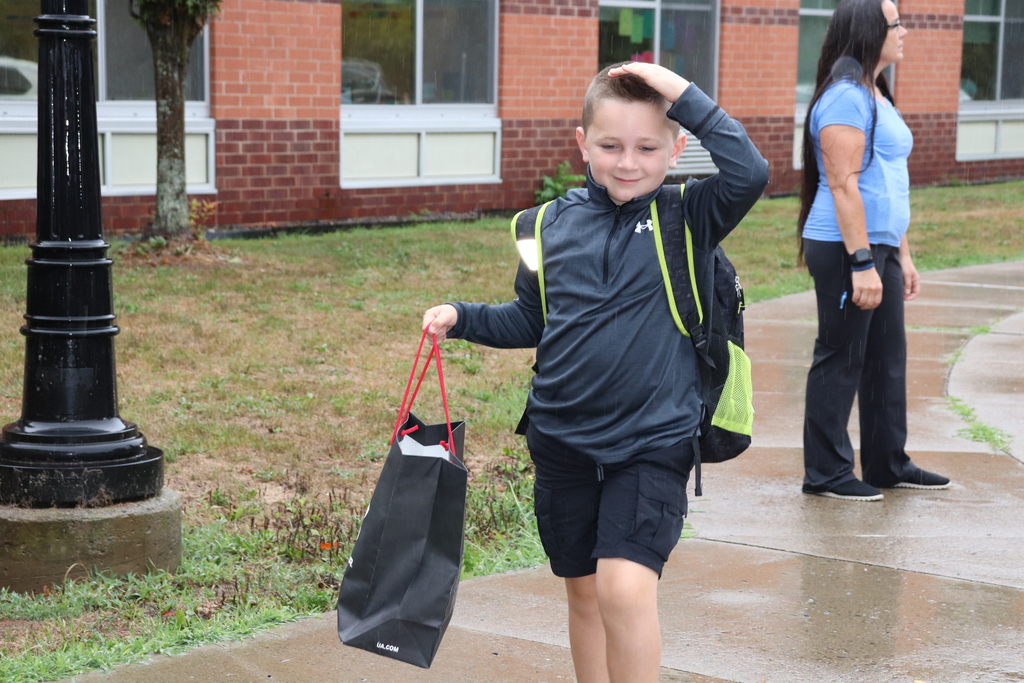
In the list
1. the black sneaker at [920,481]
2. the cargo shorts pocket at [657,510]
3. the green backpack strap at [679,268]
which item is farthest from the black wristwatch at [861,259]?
the cargo shorts pocket at [657,510]

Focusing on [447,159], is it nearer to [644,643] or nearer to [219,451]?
[219,451]

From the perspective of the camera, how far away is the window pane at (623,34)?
57.5 ft

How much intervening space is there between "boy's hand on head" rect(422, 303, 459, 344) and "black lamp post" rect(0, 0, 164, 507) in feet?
5.70

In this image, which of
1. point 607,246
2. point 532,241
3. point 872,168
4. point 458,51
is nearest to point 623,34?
point 458,51

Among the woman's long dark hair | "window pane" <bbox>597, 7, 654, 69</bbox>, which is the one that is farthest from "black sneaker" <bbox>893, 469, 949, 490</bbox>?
"window pane" <bbox>597, 7, 654, 69</bbox>

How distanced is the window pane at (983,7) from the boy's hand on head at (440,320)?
68.9ft

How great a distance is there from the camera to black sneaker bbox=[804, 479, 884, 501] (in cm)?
535

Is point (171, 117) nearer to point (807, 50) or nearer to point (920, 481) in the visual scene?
point (920, 481)

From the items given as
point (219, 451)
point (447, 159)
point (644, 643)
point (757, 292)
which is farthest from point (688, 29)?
point (644, 643)

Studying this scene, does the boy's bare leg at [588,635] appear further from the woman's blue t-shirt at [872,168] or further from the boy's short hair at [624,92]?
the woman's blue t-shirt at [872,168]

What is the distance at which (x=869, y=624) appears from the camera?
400cm

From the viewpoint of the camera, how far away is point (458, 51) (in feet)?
52.5

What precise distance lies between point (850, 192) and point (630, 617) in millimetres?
2624

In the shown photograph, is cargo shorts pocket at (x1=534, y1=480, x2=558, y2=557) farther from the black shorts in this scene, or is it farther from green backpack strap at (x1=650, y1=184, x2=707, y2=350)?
green backpack strap at (x1=650, y1=184, x2=707, y2=350)
